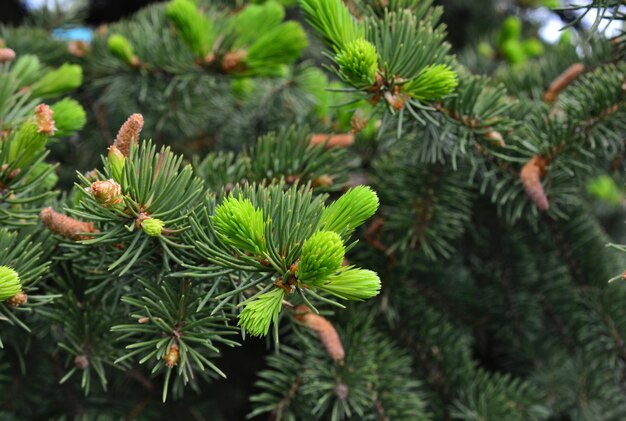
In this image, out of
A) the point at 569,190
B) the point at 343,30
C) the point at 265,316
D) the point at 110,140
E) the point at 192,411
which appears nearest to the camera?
the point at 265,316

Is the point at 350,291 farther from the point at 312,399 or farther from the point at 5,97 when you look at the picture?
the point at 5,97

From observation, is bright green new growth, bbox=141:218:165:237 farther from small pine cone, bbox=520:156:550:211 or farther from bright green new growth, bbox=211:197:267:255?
small pine cone, bbox=520:156:550:211

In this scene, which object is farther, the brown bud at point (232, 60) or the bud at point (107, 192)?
the brown bud at point (232, 60)

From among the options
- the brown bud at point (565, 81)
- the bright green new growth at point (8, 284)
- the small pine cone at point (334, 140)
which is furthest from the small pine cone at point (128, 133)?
the brown bud at point (565, 81)

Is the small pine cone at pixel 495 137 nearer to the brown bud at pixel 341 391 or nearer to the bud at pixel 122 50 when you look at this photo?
the brown bud at pixel 341 391

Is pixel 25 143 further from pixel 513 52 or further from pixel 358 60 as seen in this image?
pixel 513 52

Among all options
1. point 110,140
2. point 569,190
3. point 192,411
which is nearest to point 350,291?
point 569,190

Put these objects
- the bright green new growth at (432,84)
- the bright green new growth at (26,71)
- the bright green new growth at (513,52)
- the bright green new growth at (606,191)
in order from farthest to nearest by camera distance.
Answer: the bright green new growth at (606,191)
the bright green new growth at (513,52)
the bright green new growth at (26,71)
the bright green new growth at (432,84)
